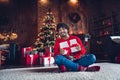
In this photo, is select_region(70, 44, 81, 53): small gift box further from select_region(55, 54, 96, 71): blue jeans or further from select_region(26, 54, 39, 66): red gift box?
select_region(26, 54, 39, 66): red gift box

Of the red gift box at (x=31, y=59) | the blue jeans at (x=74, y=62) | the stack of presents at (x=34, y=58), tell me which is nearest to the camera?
the blue jeans at (x=74, y=62)

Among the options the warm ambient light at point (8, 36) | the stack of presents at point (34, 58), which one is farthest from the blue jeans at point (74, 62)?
the warm ambient light at point (8, 36)

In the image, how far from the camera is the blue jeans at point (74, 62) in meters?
2.58

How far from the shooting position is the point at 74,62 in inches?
106

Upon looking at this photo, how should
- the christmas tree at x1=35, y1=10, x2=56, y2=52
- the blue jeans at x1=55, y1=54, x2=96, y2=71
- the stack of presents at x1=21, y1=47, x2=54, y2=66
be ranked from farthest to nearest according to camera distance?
the christmas tree at x1=35, y1=10, x2=56, y2=52, the stack of presents at x1=21, y1=47, x2=54, y2=66, the blue jeans at x1=55, y1=54, x2=96, y2=71

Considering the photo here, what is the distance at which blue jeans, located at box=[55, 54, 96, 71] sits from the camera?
2578mm

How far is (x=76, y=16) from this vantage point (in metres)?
7.70

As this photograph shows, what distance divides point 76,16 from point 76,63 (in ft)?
17.0

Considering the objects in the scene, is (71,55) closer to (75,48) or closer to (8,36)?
(75,48)

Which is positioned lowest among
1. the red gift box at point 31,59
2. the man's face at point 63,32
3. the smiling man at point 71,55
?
the red gift box at point 31,59

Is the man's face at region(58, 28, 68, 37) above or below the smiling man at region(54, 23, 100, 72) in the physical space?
above

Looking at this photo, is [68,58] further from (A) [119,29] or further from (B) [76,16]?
(B) [76,16]

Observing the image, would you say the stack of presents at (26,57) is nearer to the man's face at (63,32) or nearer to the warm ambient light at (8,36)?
the warm ambient light at (8,36)

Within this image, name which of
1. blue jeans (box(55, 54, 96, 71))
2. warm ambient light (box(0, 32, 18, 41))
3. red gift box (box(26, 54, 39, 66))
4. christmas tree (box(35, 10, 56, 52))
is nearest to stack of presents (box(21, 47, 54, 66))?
red gift box (box(26, 54, 39, 66))
